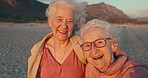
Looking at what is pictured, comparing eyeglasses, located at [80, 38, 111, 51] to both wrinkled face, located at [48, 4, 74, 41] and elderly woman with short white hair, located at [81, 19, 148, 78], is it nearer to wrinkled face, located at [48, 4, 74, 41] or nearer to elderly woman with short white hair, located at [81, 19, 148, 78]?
elderly woman with short white hair, located at [81, 19, 148, 78]

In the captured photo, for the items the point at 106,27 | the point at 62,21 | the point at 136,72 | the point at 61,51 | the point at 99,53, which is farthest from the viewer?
the point at 61,51

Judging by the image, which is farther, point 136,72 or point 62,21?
point 62,21

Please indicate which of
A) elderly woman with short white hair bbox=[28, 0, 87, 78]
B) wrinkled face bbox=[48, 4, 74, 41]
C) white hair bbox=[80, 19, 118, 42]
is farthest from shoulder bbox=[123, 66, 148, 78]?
wrinkled face bbox=[48, 4, 74, 41]

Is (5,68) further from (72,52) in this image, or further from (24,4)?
(24,4)

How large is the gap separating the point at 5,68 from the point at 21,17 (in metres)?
53.3

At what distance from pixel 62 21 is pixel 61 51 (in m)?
0.48

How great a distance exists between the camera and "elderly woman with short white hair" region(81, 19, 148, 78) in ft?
7.48

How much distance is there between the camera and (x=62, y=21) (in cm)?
297

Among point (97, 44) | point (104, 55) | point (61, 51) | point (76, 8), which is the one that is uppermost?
point (76, 8)

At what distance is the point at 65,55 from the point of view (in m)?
3.12

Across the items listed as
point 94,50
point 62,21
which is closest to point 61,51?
point 62,21

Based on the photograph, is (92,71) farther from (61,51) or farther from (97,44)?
(61,51)

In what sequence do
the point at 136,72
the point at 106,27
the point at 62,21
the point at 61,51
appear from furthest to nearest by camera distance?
1. the point at 61,51
2. the point at 62,21
3. the point at 106,27
4. the point at 136,72

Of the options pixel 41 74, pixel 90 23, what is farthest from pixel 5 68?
pixel 90 23
